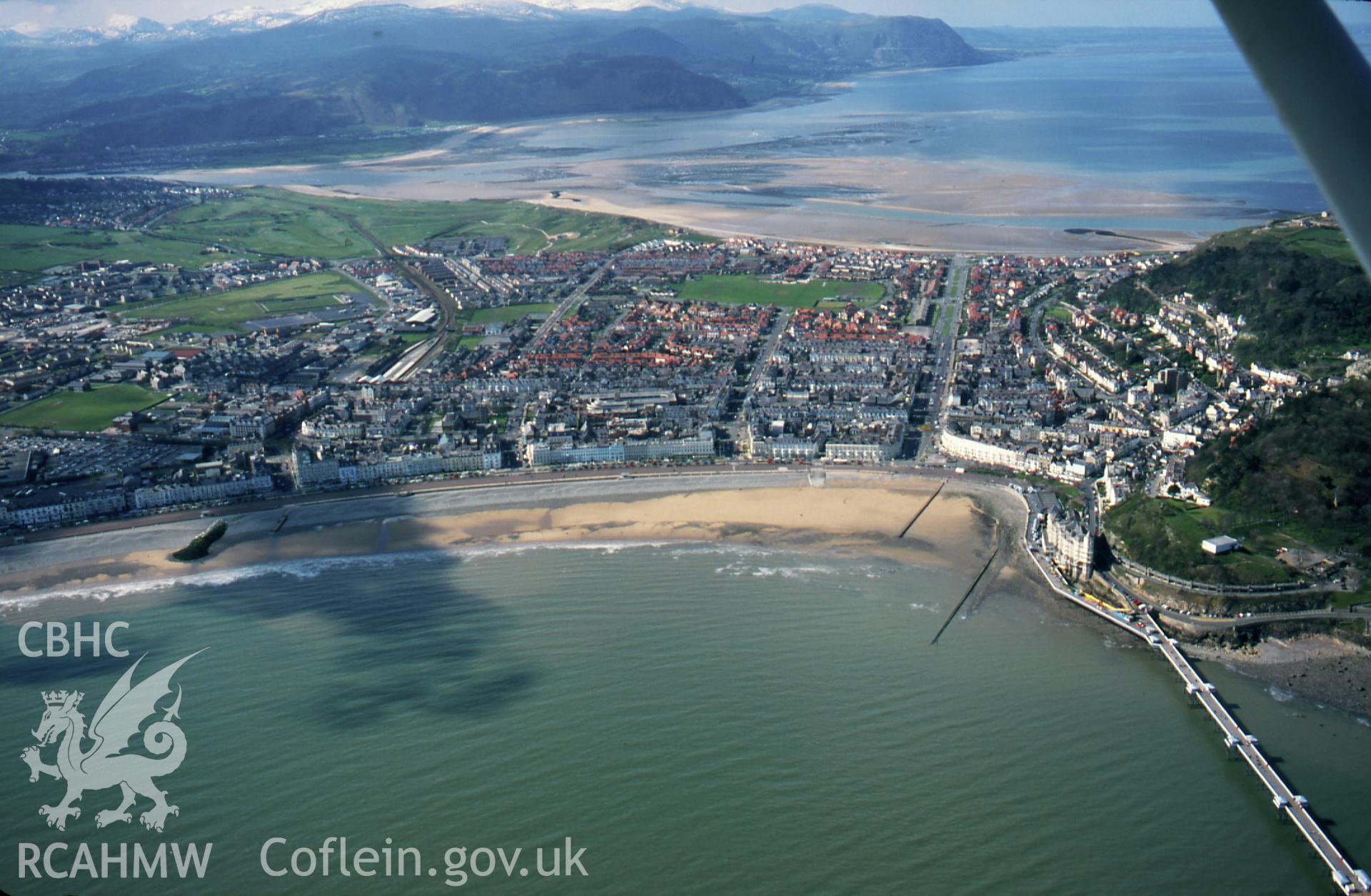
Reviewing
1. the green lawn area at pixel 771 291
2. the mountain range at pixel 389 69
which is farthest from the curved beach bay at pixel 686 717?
the mountain range at pixel 389 69

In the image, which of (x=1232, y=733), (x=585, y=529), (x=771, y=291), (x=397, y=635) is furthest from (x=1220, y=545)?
(x=771, y=291)

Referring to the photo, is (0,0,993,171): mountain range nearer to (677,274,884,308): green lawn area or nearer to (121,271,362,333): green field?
(121,271,362,333): green field

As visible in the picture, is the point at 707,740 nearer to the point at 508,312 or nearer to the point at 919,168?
the point at 508,312

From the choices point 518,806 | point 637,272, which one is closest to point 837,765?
point 518,806

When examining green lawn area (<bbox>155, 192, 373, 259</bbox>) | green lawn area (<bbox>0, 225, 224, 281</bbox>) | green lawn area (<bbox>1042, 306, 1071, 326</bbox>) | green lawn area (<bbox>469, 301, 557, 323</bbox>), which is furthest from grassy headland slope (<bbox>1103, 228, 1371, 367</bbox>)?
green lawn area (<bbox>0, 225, 224, 281</bbox>)

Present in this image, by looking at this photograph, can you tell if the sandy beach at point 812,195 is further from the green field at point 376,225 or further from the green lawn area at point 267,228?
the green lawn area at point 267,228

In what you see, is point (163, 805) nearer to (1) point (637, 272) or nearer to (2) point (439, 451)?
(2) point (439, 451)
